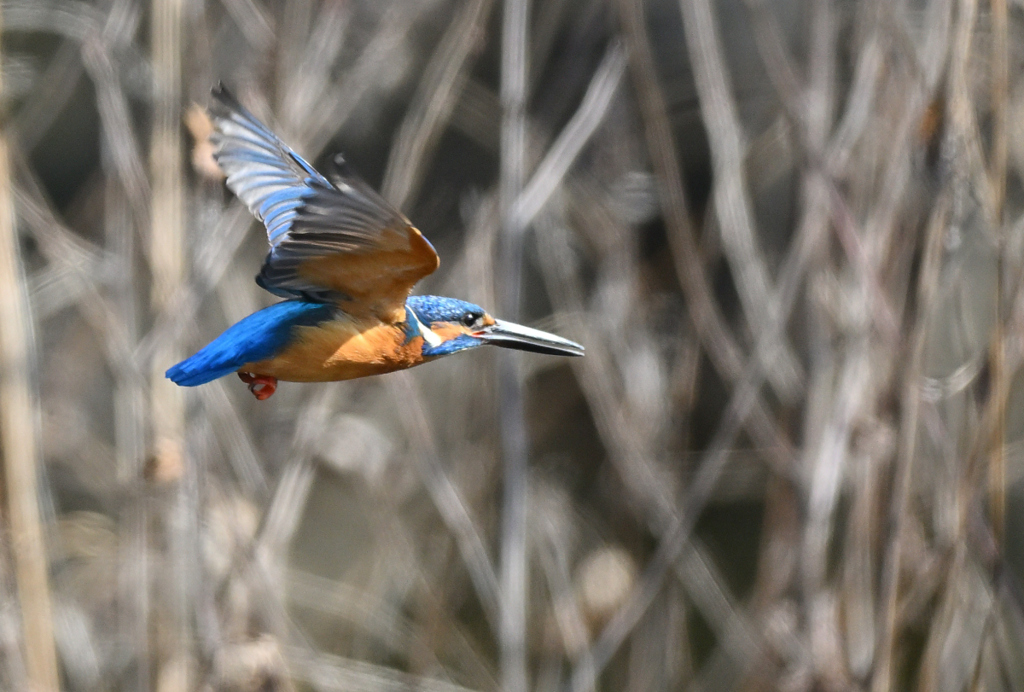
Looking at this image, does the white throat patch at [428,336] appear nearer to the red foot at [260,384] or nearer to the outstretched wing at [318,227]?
the outstretched wing at [318,227]

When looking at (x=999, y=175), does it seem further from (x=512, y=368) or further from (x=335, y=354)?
(x=335, y=354)

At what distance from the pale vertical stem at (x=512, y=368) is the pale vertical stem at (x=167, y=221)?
54 cm

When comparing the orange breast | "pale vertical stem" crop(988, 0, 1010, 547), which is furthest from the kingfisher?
"pale vertical stem" crop(988, 0, 1010, 547)

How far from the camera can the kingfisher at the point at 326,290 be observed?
114 cm

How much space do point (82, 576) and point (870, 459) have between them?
1.95 meters

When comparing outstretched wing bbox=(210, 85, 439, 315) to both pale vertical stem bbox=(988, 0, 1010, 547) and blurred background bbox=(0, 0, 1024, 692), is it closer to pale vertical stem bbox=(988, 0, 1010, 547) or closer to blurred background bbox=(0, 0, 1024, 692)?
blurred background bbox=(0, 0, 1024, 692)

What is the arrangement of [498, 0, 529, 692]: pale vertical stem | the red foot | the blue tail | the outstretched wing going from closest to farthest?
the outstretched wing
the blue tail
the red foot
[498, 0, 529, 692]: pale vertical stem

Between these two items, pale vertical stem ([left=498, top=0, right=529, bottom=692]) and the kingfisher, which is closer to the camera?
the kingfisher

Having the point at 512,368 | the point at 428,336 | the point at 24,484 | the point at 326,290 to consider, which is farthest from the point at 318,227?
the point at 24,484

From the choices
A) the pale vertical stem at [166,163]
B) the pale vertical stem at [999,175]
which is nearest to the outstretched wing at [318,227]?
the pale vertical stem at [166,163]

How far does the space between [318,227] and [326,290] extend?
17cm

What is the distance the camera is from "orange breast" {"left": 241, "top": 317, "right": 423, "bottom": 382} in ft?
4.23

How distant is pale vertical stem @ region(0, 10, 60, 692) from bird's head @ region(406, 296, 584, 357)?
2.36 ft

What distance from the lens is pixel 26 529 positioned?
5.76 feet
